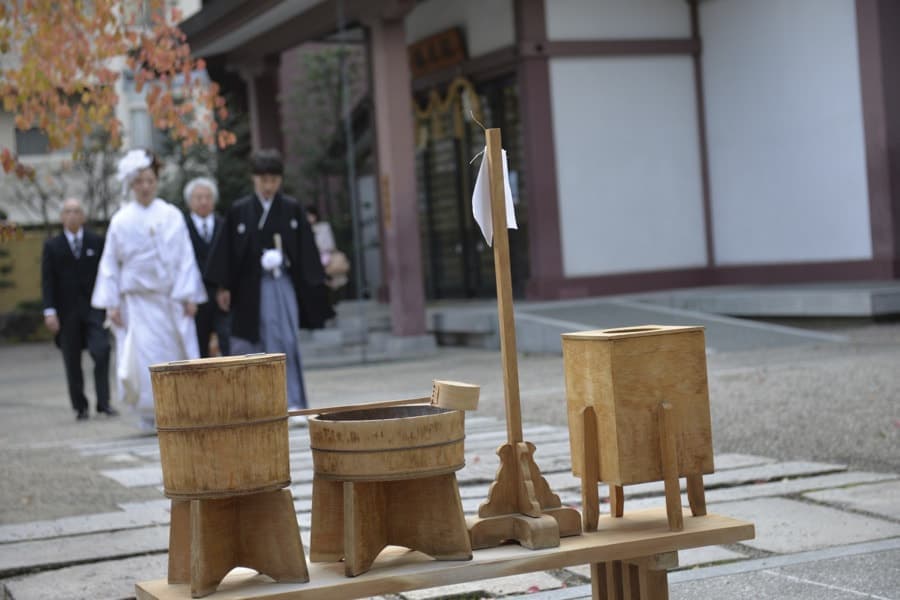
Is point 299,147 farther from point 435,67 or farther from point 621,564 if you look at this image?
point 621,564

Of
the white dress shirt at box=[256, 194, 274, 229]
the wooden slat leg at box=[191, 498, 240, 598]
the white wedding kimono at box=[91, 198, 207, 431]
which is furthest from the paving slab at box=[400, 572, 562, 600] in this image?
the white wedding kimono at box=[91, 198, 207, 431]

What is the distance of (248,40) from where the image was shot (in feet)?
54.9

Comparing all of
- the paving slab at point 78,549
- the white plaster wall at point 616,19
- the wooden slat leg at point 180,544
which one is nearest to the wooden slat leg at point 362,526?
the wooden slat leg at point 180,544

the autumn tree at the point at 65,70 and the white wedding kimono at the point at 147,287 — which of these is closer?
the autumn tree at the point at 65,70

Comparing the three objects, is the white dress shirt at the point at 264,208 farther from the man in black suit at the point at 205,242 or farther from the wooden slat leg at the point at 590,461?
the wooden slat leg at the point at 590,461

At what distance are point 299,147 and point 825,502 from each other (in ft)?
52.9

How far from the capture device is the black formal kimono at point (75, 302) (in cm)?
1033

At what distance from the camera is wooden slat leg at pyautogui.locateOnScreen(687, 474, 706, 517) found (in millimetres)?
3328

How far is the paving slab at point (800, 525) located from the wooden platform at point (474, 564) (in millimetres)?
1222

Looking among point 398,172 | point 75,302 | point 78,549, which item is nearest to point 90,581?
point 78,549

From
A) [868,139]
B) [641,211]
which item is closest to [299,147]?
[641,211]

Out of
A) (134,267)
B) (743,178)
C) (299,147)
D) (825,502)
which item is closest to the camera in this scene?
(825,502)

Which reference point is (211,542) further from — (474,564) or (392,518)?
(474,564)

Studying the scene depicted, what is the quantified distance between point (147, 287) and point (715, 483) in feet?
14.5
